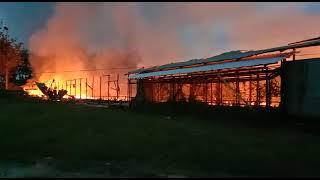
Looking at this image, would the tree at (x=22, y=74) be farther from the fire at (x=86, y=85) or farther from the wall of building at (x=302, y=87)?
the wall of building at (x=302, y=87)

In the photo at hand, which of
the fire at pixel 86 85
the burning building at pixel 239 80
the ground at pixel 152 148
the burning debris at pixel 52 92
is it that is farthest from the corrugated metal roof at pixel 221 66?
the burning debris at pixel 52 92

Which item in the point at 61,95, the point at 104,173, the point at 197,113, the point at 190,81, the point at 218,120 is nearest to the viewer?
the point at 104,173

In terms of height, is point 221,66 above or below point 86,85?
above

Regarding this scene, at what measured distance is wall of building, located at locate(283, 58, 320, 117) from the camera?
19.9 m

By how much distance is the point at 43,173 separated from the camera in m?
13.5

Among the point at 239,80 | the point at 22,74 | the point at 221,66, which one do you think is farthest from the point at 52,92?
the point at 221,66

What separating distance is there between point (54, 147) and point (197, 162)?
265 inches

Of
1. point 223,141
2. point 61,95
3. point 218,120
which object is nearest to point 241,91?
point 218,120

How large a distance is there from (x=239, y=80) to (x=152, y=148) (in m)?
12.2

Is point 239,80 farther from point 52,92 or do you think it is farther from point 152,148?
point 52,92

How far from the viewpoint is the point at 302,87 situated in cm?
2078

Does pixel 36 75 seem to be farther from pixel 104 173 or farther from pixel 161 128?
pixel 104 173

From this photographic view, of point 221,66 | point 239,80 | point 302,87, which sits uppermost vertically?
point 221,66

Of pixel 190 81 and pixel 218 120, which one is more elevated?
pixel 190 81
